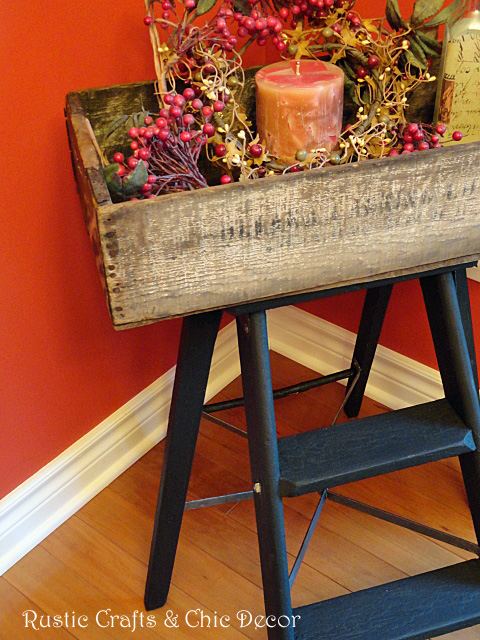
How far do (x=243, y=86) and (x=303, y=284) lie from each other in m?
0.36

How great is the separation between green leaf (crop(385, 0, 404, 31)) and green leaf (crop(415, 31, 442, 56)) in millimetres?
29

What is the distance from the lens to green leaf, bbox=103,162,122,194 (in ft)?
2.19

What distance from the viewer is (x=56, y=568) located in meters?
1.16

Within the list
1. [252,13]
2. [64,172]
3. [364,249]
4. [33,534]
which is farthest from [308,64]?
[33,534]

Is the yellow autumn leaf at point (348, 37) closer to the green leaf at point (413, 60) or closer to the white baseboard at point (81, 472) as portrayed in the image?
the green leaf at point (413, 60)

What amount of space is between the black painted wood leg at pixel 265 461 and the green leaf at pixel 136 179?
206 mm

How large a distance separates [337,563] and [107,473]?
1.65ft

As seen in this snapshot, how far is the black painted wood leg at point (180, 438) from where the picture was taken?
0.83 metres

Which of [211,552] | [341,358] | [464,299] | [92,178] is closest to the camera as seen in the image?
[92,178]

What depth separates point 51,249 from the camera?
105 cm

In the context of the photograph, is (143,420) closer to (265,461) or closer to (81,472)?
(81,472)

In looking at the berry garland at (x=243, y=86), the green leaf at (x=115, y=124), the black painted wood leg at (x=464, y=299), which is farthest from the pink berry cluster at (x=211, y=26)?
the black painted wood leg at (x=464, y=299)

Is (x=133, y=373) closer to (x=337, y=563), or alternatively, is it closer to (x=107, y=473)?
(x=107, y=473)

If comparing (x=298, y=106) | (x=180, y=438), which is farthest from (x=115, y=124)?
(x=180, y=438)
